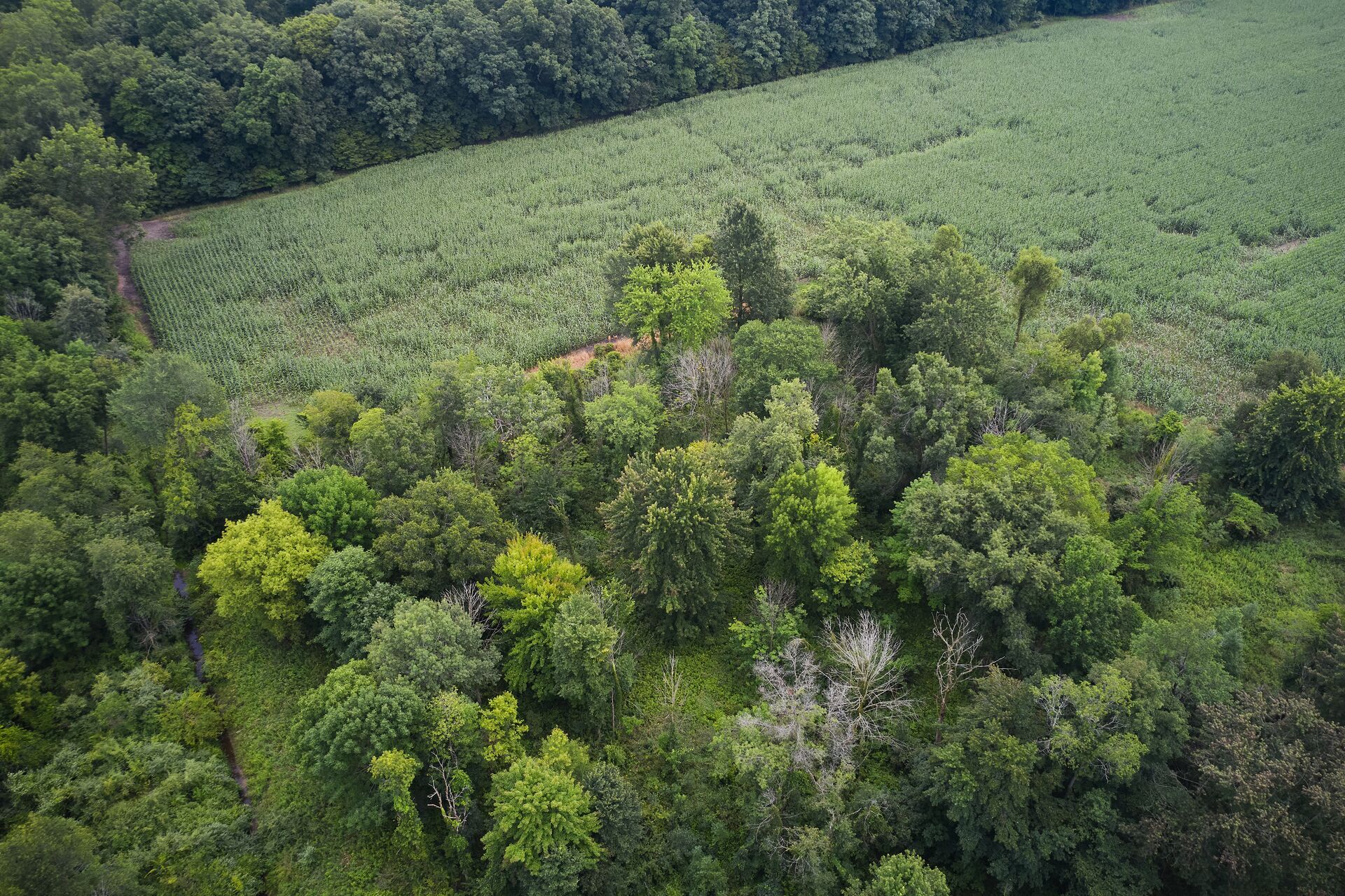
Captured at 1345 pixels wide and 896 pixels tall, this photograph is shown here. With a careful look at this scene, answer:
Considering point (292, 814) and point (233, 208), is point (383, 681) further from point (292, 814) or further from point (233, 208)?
point (233, 208)

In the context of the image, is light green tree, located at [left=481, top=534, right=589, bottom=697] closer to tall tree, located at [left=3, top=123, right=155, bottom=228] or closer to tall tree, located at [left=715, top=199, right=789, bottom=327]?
tall tree, located at [left=715, top=199, right=789, bottom=327]

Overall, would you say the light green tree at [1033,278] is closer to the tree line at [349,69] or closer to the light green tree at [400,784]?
the light green tree at [400,784]

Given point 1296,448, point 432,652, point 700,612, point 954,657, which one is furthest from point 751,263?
point 1296,448

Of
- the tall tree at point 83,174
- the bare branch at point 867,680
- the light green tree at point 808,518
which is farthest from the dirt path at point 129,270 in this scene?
the bare branch at point 867,680

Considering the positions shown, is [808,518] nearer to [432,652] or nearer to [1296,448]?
[432,652]

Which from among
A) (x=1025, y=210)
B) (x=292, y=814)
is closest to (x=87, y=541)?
(x=292, y=814)

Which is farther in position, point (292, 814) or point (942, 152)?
point (942, 152)
